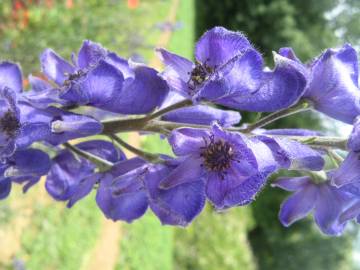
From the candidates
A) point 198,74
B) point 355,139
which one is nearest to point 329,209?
point 355,139

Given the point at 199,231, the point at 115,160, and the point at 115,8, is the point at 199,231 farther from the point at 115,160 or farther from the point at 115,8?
the point at 115,160

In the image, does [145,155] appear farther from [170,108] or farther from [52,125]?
[52,125]

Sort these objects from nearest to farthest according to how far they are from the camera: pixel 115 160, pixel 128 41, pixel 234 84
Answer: pixel 234 84 → pixel 115 160 → pixel 128 41

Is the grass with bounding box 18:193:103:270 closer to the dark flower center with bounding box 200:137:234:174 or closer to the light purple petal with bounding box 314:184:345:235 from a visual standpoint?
the light purple petal with bounding box 314:184:345:235

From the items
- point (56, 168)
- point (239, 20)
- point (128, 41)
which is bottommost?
point (239, 20)

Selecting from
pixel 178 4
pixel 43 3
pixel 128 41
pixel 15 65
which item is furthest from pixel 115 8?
pixel 178 4

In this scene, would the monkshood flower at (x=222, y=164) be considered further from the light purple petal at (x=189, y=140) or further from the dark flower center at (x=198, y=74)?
the dark flower center at (x=198, y=74)
